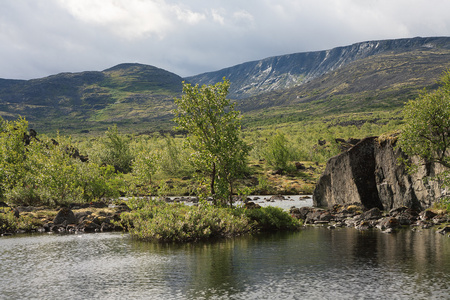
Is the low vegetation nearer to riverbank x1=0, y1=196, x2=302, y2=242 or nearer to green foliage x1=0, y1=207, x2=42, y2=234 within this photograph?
riverbank x1=0, y1=196, x2=302, y2=242

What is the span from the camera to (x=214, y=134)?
45000 mm

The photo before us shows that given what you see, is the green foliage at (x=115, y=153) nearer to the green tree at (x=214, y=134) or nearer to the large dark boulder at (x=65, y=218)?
the large dark boulder at (x=65, y=218)

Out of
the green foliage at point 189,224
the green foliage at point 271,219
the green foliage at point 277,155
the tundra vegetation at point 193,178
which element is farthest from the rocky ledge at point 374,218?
the green foliage at point 277,155

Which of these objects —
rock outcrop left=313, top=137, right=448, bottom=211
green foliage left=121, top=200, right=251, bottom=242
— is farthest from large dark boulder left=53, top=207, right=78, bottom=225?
rock outcrop left=313, top=137, right=448, bottom=211

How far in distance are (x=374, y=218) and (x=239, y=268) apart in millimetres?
25462

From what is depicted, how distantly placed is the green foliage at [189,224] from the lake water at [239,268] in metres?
1.67

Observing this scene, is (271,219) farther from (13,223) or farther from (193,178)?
(13,223)

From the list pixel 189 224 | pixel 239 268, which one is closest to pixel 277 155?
pixel 189 224

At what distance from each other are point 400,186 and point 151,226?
104 feet

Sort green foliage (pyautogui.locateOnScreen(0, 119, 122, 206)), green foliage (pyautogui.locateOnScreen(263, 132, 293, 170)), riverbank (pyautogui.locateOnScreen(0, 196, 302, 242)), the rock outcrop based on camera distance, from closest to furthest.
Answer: riverbank (pyautogui.locateOnScreen(0, 196, 302, 242))
the rock outcrop
green foliage (pyautogui.locateOnScreen(0, 119, 122, 206))
green foliage (pyautogui.locateOnScreen(263, 132, 293, 170))

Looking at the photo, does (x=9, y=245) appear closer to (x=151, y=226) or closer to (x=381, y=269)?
(x=151, y=226)

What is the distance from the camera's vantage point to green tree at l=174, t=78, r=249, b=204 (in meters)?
43.7

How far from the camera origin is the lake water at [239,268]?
21219 mm

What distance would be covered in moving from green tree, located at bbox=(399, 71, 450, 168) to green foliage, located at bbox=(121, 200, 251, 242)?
1920 cm
